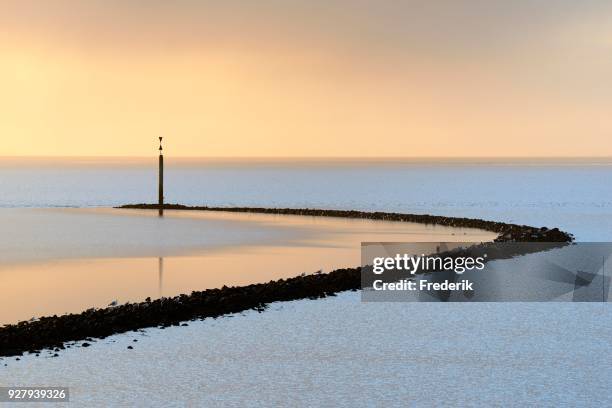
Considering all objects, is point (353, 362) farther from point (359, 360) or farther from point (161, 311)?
point (161, 311)

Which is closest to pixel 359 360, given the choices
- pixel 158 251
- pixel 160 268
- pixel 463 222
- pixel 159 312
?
pixel 159 312

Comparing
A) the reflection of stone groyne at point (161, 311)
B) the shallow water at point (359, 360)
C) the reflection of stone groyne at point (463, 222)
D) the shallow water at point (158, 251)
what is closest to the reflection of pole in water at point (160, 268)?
the shallow water at point (158, 251)

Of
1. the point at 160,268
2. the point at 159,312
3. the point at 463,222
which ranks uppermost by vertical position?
the point at 159,312

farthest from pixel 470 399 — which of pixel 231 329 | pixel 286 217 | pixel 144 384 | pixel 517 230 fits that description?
pixel 286 217

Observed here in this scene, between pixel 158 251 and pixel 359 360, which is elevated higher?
pixel 359 360

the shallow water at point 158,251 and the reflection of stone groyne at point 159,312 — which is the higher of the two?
the reflection of stone groyne at point 159,312

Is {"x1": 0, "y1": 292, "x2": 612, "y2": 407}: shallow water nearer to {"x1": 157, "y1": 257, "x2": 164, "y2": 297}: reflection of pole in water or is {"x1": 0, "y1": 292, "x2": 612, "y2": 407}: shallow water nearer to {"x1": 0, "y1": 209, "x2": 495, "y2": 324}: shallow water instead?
{"x1": 0, "y1": 209, "x2": 495, "y2": 324}: shallow water

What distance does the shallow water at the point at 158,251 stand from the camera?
22.3m

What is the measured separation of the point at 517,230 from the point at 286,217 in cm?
1468

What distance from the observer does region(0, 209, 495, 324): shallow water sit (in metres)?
22.3

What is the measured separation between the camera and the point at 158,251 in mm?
31516

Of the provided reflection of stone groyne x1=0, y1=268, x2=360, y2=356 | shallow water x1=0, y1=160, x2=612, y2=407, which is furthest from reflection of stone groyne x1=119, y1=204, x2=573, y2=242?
shallow water x1=0, y1=160, x2=612, y2=407

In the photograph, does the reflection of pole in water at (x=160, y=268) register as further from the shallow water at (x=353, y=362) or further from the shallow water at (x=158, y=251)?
the shallow water at (x=353, y=362)

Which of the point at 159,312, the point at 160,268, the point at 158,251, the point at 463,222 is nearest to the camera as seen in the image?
the point at 159,312
